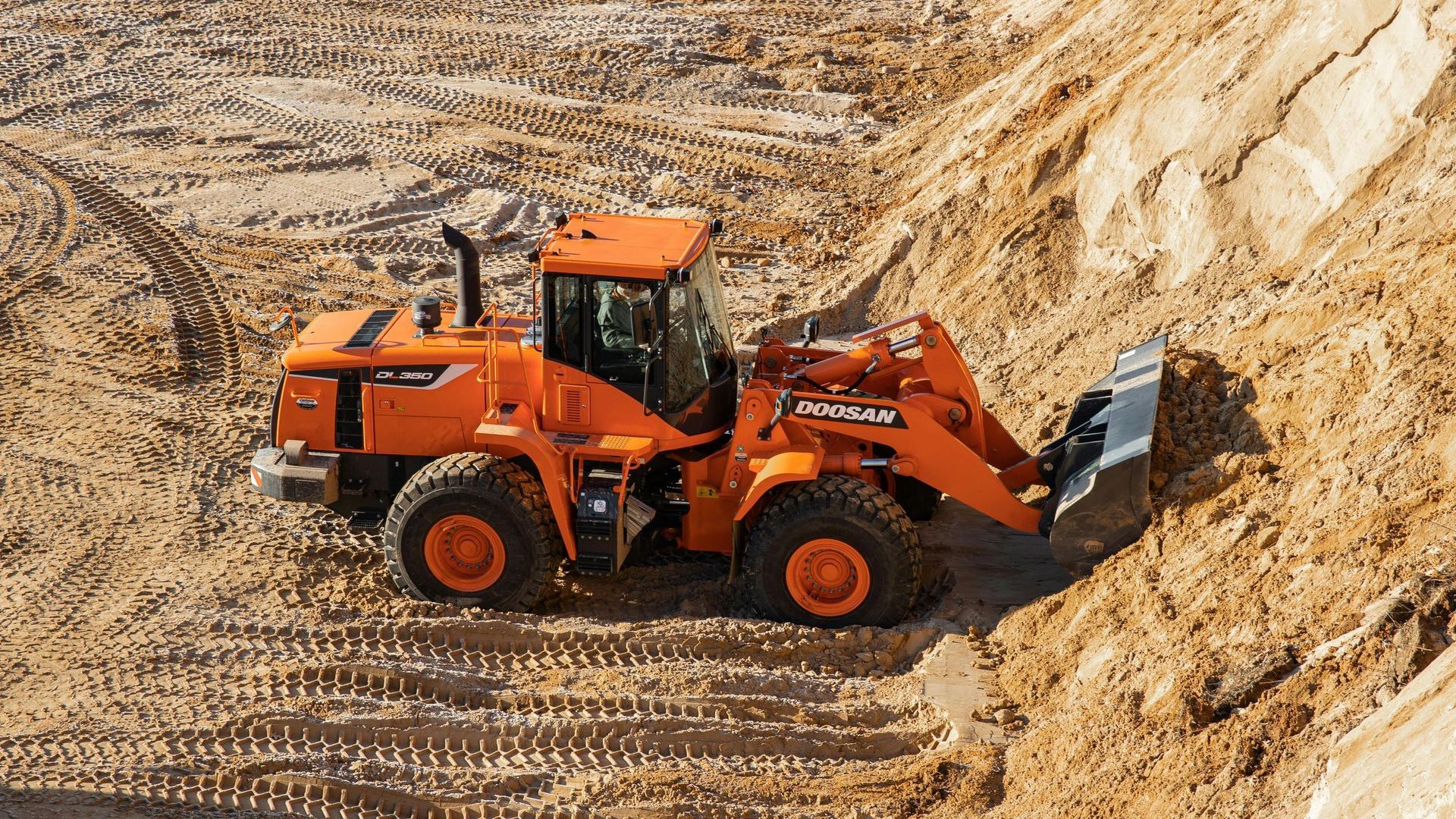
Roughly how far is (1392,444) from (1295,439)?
65 centimetres

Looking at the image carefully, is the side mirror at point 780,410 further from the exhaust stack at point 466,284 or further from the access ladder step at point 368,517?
the access ladder step at point 368,517

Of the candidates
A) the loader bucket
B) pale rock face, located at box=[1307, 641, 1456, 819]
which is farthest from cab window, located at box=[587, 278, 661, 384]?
pale rock face, located at box=[1307, 641, 1456, 819]

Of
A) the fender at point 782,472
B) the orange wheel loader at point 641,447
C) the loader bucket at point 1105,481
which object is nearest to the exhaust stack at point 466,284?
the orange wheel loader at point 641,447

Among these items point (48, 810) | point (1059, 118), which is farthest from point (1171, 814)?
point (1059, 118)

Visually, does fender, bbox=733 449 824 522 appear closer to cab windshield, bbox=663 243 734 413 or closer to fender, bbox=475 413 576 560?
cab windshield, bbox=663 243 734 413

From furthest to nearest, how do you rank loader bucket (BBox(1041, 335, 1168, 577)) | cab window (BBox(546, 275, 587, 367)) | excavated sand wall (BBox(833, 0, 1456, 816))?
cab window (BBox(546, 275, 587, 367)) → loader bucket (BBox(1041, 335, 1168, 577)) → excavated sand wall (BBox(833, 0, 1456, 816))

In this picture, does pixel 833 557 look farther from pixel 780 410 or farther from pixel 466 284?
pixel 466 284

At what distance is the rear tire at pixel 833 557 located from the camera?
276 inches

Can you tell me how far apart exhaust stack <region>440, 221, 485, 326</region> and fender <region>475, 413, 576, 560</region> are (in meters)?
0.82

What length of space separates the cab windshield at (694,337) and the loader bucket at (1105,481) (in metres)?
2.08

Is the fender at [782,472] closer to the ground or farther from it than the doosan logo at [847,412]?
closer to the ground

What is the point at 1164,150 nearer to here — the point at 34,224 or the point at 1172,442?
the point at 1172,442

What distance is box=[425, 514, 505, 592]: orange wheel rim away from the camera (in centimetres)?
727

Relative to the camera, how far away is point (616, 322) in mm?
7094
